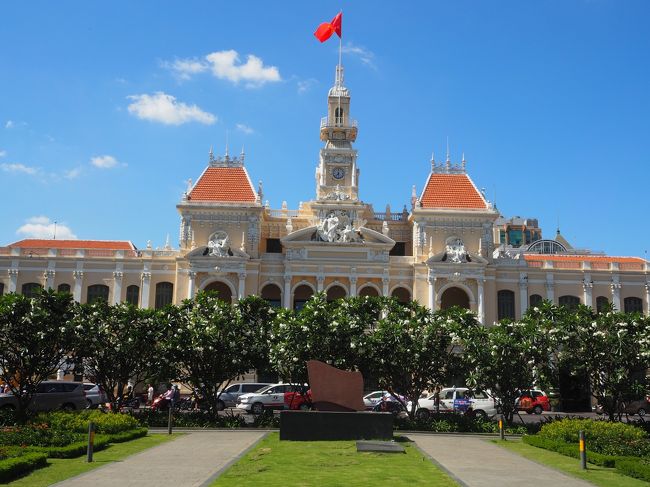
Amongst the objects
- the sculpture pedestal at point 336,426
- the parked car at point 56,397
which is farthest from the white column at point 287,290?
the sculpture pedestal at point 336,426

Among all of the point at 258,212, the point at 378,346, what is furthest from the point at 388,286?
the point at 378,346

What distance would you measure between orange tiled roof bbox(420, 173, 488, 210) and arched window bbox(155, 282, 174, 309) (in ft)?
69.0

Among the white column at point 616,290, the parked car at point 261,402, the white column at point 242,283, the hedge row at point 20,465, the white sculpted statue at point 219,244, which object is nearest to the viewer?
the hedge row at point 20,465

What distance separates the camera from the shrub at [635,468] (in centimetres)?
1645

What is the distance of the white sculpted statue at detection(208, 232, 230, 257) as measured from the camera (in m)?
52.1

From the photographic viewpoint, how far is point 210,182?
184ft

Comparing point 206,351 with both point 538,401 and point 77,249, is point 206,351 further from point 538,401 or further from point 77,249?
point 77,249

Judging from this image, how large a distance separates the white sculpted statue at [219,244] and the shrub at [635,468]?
37.7 m

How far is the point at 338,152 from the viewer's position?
57312mm

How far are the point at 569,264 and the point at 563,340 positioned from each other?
27107mm

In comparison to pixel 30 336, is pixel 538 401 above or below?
below

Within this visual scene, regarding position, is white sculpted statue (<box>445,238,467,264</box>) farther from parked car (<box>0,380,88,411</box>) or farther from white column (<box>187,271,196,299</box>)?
parked car (<box>0,380,88,411</box>)

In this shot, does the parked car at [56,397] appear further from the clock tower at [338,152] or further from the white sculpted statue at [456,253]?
the white sculpted statue at [456,253]

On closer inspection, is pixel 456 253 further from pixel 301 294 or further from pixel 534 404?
pixel 534 404
